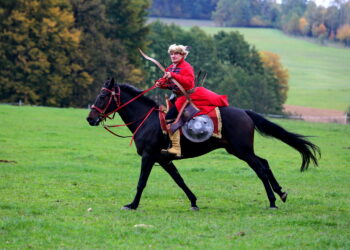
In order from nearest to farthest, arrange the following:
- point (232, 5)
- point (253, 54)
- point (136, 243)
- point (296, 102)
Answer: point (136, 243), point (253, 54), point (296, 102), point (232, 5)

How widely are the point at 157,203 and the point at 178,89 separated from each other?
2.43m

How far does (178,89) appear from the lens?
12625 millimetres

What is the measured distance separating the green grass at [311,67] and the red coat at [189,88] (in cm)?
8135

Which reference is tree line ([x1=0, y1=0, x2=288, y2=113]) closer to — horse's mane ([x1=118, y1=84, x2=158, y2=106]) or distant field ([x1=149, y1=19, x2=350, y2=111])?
distant field ([x1=149, y1=19, x2=350, y2=111])

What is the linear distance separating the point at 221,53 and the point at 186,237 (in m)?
81.3

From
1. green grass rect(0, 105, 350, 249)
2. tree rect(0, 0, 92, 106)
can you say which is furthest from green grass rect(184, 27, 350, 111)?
green grass rect(0, 105, 350, 249)

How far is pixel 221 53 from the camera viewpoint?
8975 centimetres

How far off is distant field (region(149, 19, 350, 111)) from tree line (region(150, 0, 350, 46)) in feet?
9.92

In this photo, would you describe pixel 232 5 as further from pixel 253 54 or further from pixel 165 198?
pixel 165 198

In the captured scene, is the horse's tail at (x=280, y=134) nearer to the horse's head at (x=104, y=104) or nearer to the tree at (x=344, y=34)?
the horse's head at (x=104, y=104)

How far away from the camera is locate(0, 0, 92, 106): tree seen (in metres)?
54.3

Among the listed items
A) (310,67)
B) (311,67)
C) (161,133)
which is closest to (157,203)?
(161,133)

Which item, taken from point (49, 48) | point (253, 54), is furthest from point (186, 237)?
point (253, 54)

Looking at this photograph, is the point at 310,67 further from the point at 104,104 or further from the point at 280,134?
the point at 104,104
